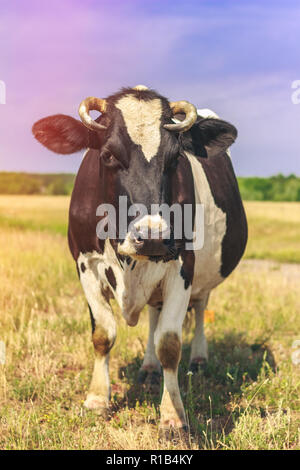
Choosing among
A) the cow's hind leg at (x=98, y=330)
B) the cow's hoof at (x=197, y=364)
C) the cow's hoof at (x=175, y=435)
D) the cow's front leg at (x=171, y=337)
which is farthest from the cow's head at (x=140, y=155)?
the cow's hoof at (x=197, y=364)

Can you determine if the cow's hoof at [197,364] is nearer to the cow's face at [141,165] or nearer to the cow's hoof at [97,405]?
the cow's hoof at [97,405]

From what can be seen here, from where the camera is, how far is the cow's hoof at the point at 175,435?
3.73 metres

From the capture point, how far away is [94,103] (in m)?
3.74

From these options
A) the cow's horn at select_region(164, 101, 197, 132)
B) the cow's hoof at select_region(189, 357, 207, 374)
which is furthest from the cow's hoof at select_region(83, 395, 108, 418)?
the cow's horn at select_region(164, 101, 197, 132)

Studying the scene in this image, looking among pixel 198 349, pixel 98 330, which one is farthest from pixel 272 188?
pixel 98 330

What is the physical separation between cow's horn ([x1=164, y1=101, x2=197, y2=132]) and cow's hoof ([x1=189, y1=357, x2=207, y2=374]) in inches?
103

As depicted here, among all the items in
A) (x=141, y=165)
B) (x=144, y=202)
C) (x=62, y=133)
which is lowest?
(x=144, y=202)

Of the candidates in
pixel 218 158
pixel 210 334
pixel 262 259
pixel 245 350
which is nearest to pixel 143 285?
pixel 218 158

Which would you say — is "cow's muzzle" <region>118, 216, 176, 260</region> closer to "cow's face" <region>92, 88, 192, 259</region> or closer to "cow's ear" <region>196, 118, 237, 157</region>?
"cow's face" <region>92, 88, 192, 259</region>

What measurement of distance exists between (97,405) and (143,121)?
221 cm

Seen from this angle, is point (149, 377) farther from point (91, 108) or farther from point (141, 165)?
point (91, 108)

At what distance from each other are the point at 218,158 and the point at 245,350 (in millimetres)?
2013

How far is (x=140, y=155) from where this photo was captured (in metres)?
3.41
